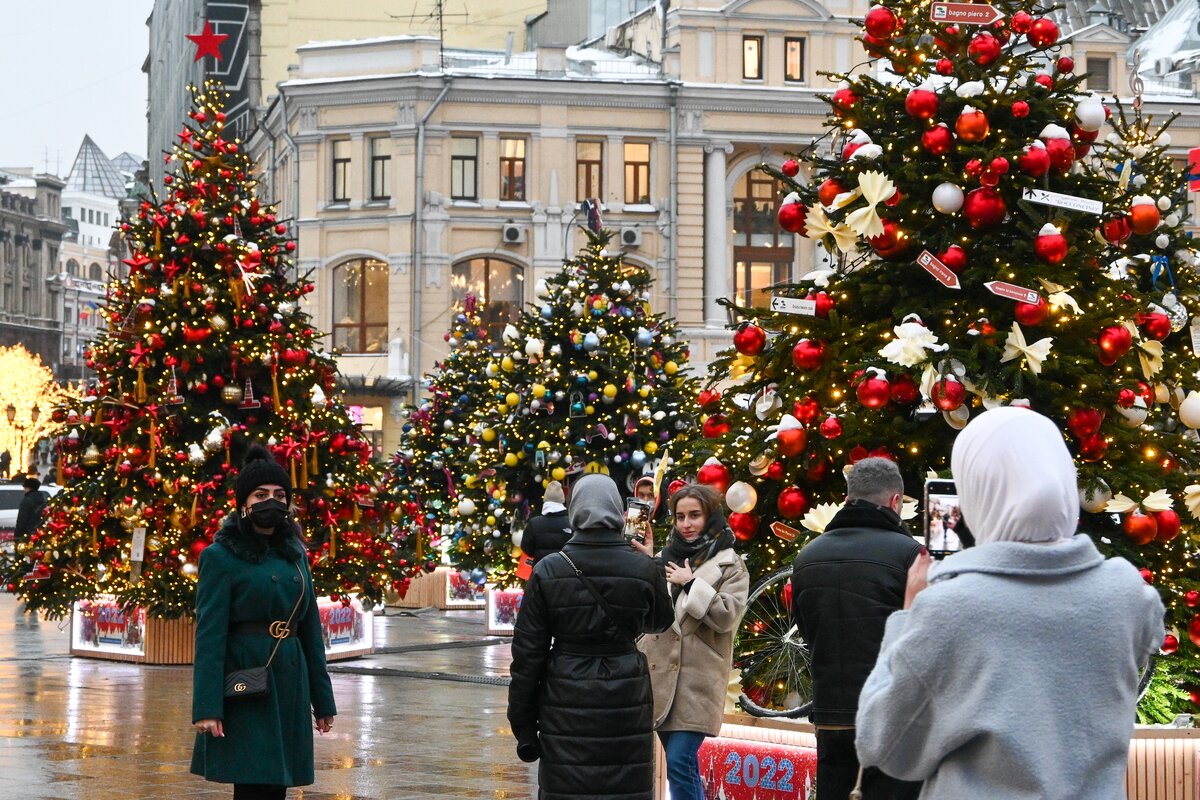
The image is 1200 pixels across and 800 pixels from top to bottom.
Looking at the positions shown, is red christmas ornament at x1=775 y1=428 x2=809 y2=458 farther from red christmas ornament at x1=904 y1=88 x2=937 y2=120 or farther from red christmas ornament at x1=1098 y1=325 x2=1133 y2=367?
red christmas ornament at x1=904 y1=88 x2=937 y2=120

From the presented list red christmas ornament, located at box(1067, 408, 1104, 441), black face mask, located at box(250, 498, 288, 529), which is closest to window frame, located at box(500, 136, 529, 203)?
red christmas ornament, located at box(1067, 408, 1104, 441)

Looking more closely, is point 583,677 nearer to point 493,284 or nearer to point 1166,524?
point 1166,524

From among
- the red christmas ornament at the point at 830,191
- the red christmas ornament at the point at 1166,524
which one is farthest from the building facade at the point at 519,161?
the red christmas ornament at the point at 1166,524

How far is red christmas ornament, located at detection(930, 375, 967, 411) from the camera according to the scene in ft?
31.3

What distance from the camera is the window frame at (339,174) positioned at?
5025 cm

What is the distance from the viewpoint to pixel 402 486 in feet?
105

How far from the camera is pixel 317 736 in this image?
45.5ft

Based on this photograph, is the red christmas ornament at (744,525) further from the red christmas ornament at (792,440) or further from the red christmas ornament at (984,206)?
the red christmas ornament at (984,206)

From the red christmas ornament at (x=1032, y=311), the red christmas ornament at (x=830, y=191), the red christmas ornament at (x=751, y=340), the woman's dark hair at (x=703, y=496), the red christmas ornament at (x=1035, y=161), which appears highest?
the red christmas ornament at (x=1035, y=161)

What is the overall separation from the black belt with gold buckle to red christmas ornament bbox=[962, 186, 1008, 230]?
4.20 meters

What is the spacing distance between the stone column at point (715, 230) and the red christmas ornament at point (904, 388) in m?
40.5

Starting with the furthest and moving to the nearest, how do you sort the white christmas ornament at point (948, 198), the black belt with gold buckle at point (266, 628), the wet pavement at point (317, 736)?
the wet pavement at point (317, 736)
the white christmas ornament at point (948, 198)
the black belt with gold buckle at point (266, 628)

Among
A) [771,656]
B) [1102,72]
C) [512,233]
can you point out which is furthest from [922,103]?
[1102,72]

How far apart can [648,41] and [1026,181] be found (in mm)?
43557
